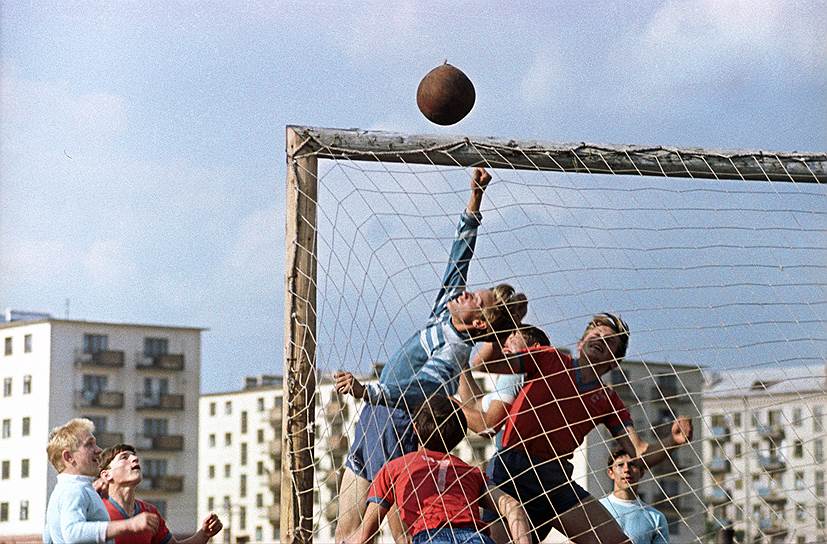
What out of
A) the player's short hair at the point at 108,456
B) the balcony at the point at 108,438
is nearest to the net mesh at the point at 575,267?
the player's short hair at the point at 108,456

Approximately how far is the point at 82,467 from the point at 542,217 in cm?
288

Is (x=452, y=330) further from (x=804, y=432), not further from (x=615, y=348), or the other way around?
(x=804, y=432)

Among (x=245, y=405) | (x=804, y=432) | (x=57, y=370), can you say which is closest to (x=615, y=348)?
(x=804, y=432)

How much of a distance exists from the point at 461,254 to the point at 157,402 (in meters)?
96.2

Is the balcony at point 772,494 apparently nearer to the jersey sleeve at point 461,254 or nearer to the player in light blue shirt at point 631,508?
the player in light blue shirt at point 631,508

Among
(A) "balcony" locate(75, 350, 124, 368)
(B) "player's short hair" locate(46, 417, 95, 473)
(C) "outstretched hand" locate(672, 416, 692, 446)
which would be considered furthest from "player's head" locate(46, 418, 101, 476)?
(A) "balcony" locate(75, 350, 124, 368)

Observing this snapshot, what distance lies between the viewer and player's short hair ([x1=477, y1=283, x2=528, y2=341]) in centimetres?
761

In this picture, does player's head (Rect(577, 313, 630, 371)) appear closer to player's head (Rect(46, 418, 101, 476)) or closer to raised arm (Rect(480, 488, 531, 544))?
raised arm (Rect(480, 488, 531, 544))

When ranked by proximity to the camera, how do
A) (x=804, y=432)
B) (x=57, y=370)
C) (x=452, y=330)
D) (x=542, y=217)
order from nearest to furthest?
(x=452, y=330)
(x=542, y=217)
(x=804, y=432)
(x=57, y=370)

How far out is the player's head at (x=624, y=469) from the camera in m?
8.17

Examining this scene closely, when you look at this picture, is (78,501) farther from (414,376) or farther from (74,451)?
(414,376)

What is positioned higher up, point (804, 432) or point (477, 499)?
point (804, 432)

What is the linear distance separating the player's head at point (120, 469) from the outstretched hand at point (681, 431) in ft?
8.07

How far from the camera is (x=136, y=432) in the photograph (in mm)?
101688
